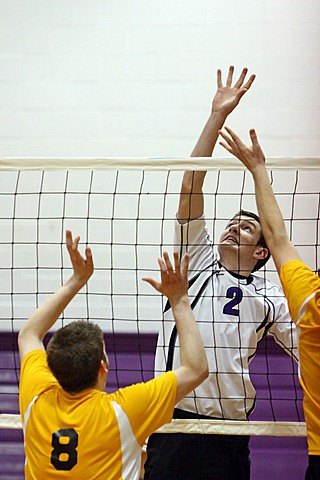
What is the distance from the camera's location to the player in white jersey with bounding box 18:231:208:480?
2324 mm

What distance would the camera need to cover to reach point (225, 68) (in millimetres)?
5500

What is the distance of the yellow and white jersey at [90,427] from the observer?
91.3 inches

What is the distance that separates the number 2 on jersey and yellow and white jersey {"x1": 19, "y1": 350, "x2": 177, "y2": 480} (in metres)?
1.01

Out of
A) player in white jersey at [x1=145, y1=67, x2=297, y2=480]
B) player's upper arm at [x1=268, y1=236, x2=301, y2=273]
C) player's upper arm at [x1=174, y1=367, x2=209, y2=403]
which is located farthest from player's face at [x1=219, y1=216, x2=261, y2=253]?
player's upper arm at [x1=174, y1=367, x2=209, y2=403]

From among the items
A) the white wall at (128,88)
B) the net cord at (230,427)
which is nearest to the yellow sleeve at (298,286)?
the net cord at (230,427)

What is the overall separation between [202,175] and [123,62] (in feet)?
7.40

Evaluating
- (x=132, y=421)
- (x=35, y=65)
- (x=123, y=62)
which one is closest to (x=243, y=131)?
(x=123, y=62)

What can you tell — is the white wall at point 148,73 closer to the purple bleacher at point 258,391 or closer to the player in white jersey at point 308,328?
the purple bleacher at point 258,391

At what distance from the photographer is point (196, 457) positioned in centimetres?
329

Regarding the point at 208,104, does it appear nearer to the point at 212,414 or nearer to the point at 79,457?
the point at 212,414

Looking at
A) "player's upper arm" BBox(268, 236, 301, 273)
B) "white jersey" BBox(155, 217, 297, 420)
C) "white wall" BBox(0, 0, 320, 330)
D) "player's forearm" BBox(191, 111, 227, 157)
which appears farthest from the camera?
"white wall" BBox(0, 0, 320, 330)

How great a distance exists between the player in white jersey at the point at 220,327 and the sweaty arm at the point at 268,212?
0.74m

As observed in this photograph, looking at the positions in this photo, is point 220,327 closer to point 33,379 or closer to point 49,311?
point 49,311

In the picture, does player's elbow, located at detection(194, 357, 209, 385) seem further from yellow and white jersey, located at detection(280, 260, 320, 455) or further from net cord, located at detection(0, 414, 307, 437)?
net cord, located at detection(0, 414, 307, 437)
